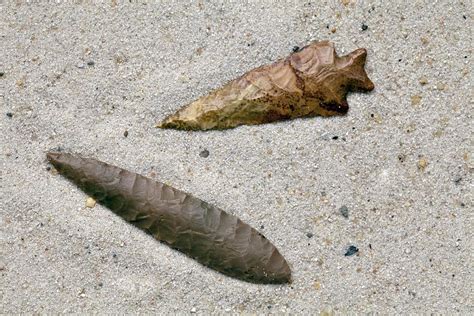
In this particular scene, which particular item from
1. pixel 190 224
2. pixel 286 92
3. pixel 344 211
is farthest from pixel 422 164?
pixel 190 224

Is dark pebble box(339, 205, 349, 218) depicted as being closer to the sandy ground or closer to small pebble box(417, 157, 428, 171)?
the sandy ground

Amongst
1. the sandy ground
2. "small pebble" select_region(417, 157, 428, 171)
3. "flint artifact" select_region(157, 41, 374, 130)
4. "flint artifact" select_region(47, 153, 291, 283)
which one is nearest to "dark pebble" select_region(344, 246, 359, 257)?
the sandy ground

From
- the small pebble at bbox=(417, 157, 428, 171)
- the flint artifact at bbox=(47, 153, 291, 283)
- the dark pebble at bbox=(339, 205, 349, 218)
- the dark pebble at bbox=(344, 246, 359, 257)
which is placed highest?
the small pebble at bbox=(417, 157, 428, 171)

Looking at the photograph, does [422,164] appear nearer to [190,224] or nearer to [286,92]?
[286,92]

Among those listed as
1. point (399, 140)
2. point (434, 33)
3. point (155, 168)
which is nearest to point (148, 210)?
point (155, 168)

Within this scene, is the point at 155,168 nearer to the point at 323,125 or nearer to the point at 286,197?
the point at 286,197

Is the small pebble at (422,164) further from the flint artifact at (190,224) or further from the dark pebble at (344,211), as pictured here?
the flint artifact at (190,224)
